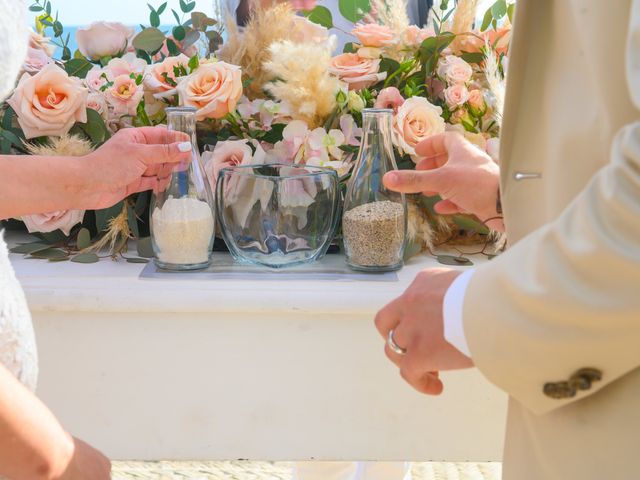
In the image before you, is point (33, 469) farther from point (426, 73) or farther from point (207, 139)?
point (426, 73)

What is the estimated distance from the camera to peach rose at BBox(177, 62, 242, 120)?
1.25m

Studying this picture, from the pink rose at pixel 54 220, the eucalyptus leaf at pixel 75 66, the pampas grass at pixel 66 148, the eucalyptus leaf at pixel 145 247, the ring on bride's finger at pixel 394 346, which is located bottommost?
the eucalyptus leaf at pixel 145 247

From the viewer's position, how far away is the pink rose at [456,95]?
4.22ft

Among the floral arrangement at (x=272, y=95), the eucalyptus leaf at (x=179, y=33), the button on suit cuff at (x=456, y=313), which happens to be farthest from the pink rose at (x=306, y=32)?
the button on suit cuff at (x=456, y=313)

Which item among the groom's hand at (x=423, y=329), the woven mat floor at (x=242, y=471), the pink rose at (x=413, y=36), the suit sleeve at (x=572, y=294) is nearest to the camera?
the suit sleeve at (x=572, y=294)

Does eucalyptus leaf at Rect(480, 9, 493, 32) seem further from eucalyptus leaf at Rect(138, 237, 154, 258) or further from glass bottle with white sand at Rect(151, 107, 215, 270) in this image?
eucalyptus leaf at Rect(138, 237, 154, 258)

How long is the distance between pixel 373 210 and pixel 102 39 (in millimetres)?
614

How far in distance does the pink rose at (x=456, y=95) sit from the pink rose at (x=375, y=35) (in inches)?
5.4

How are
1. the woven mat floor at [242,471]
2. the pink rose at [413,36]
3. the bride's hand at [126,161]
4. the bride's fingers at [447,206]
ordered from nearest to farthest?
the bride's fingers at [447,206]
the bride's hand at [126,161]
the pink rose at [413,36]
the woven mat floor at [242,471]

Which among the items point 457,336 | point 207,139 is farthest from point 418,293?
point 207,139

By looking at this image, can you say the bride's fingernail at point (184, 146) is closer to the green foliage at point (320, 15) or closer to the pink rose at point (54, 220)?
the pink rose at point (54, 220)

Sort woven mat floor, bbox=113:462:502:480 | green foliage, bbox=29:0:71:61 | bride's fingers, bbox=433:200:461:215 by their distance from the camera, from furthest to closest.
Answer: woven mat floor, bbox=113:462:502:480
green foliage, bbox=29:0:71:61
bride's fingers, bbox=433:200:461:215

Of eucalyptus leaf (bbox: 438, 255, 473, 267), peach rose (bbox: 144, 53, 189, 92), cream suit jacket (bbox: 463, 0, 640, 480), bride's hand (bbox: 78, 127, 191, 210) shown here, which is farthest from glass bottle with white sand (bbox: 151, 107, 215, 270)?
cream suit jacket (bbox: 463, 0, 640, 480)

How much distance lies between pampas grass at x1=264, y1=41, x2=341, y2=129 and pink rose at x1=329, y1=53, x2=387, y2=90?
44 millimetres
